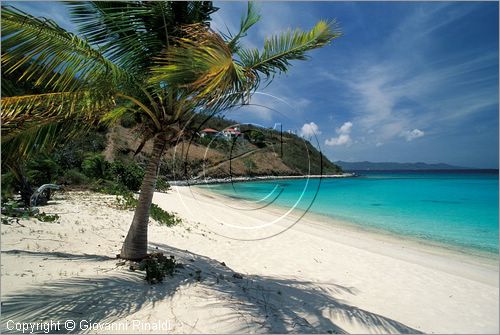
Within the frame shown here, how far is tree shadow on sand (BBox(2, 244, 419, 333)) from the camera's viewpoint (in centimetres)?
339

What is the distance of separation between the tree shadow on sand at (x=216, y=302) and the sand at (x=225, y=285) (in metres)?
0.01

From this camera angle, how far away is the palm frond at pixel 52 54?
3572 mm

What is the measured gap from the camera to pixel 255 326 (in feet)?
11.8

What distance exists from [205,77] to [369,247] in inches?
379

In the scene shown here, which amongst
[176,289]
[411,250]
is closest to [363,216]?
[411,250]

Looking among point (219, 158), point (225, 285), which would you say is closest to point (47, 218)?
point (225, 285)

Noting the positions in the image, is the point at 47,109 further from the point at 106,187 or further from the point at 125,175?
the point at 125,175

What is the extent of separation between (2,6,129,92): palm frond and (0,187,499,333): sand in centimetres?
269

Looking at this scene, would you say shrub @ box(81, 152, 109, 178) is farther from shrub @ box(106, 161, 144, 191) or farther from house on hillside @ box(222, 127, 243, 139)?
house on hillside @ box(222, 127, 243, 139)

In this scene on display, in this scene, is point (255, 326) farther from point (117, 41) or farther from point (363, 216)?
point (363, 216)

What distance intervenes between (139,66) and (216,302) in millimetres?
3830

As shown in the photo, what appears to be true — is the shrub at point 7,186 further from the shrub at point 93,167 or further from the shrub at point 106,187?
the shrub at point 93,167

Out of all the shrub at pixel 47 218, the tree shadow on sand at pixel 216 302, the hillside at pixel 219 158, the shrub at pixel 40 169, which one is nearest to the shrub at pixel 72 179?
the shrub at pixel 40 169

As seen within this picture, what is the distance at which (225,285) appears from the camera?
16.1 feet
